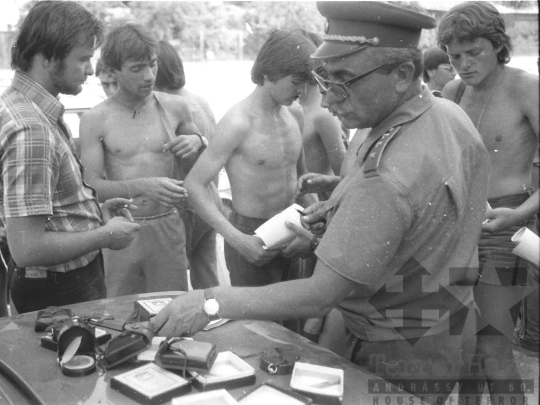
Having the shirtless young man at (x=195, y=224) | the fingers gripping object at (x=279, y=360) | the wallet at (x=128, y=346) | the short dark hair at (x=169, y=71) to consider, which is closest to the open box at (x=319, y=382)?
the fingers gripping object at (x=279, y=360)

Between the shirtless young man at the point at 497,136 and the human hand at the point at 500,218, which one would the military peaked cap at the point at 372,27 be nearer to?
the human hand at the point at 500,218

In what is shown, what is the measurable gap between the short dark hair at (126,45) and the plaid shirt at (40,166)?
32.7 inches

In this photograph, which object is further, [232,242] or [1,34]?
[1,34]

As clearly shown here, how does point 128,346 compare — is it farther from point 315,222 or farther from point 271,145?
point 271,145

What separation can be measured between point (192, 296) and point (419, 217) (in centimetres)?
62

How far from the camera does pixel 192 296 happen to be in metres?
1.51

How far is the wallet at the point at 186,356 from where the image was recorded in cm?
138

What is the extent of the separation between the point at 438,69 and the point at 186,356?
3.56 meters

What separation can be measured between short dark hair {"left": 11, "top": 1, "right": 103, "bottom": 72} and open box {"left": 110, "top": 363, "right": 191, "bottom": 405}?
120cm

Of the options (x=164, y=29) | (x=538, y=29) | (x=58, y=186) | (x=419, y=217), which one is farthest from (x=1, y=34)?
(x=538, y=29)

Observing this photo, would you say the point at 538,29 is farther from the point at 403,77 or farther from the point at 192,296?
the point at 192,296

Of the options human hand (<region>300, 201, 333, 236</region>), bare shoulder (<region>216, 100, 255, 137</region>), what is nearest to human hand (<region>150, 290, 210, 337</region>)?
human hand (<region>300, 201, 333, 236</region>)

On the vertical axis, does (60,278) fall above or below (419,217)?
below

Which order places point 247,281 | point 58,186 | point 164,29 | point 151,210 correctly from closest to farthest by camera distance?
point 58,186
point 247,281
point 151,210
point 164,29
